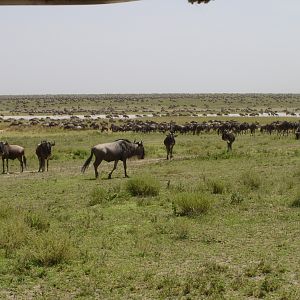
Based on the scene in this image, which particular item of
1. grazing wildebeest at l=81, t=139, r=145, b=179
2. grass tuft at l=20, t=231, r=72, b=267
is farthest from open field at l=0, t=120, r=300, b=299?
grazing wildebeest at l=81, t=139, r=145, b=179

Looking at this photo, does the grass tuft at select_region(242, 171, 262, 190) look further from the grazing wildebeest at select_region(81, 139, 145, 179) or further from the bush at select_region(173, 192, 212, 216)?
the grazing wildebeest at select_region(81, 139, 145, 179)

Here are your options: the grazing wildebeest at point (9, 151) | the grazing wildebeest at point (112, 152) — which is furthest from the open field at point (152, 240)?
the grazing wildebeest at point (9, 151)

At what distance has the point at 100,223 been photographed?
11344 millimetres

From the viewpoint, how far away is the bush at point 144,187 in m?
15.0

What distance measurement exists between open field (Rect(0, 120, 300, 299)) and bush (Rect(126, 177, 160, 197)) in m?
0.05

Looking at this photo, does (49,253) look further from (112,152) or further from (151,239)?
(112,152)

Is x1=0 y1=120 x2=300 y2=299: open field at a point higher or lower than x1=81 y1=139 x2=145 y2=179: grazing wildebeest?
lower

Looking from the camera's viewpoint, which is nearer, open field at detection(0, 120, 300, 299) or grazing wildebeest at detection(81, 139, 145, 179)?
open field at detection(0, 120, 300, 299)

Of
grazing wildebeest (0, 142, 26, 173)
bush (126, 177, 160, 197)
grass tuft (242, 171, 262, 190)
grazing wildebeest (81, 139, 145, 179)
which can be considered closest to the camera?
bush (126, 177, 160, 197)

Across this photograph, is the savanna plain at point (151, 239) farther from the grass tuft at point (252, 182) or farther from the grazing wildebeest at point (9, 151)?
the grazing wildebeest at point (9, 151)

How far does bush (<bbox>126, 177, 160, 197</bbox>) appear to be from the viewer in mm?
14969

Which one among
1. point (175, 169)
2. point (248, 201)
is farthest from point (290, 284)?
point (175, 169)

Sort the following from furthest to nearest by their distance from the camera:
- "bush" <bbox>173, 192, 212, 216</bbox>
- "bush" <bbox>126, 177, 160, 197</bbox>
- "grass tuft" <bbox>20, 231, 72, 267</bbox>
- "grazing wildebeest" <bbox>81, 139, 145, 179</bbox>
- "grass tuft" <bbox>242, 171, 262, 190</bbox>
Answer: "grazing wildebeest" <bbox>81, 139, 145, 179</bbox> → "grass tuft" <bbox>242, 171, 262, 190</bbox> → "bush" <bbox>126, 177, 160, 197</bbox> → "bush" <bbox>173, 192, 212, 216</bbox> → "grass tuft" <bbox>20, 231, 72, 267</bbox>

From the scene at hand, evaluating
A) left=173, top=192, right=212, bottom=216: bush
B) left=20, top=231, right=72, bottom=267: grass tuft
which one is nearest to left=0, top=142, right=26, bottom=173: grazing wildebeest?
left=173, top=192, right=212, bottom=216: bush
